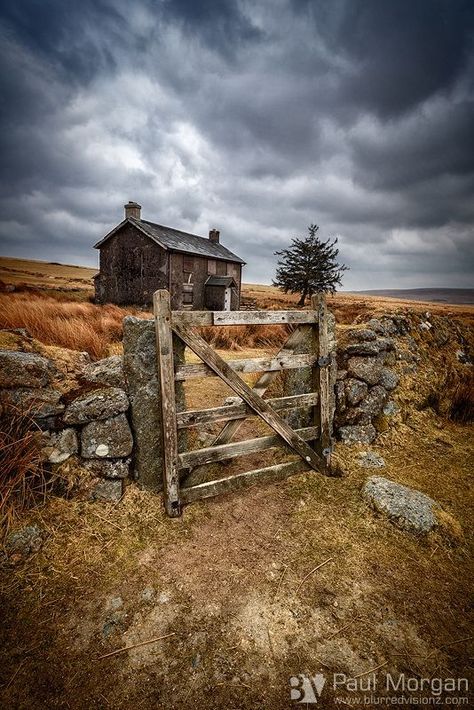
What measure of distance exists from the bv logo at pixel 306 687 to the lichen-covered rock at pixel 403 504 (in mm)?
1876

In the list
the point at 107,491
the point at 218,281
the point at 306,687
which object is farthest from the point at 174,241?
the point at 306,687

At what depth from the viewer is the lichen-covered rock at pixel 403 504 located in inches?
135

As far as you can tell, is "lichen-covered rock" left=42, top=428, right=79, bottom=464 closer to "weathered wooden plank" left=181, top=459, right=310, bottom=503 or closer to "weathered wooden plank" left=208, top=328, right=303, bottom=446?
"weathered wooden plank" left=181, top=459, right=310, bottom=503

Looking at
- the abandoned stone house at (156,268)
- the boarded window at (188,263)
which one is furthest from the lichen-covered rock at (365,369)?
the boarded window at (188,263)

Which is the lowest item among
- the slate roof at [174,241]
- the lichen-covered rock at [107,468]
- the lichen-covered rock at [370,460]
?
the lichen-covered rock at [370,460]

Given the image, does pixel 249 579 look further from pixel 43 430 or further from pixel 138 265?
pixel 138 265

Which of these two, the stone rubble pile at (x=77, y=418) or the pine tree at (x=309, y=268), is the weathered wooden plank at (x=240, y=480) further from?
the pine tree at (x=309, y=268)

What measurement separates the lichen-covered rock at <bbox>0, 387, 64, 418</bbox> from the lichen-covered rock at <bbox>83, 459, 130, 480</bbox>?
677mm

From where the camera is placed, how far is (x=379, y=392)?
5602mm

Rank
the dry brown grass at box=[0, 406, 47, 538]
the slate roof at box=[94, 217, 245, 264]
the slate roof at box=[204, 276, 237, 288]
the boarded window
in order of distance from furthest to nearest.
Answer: the slate roof at box=[204, 276, 237, 288], the boarded window, the slate roof at box=[94, 217, 245, 264], the dry brown grass at box=[0, 406, 47, 538]

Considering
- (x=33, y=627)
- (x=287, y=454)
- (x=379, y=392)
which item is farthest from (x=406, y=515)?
(x=33, y=627)

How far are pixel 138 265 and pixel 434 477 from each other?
20751 mm

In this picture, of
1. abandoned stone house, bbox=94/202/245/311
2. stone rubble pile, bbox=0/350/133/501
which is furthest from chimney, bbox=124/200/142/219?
stone rubble pile, bbox=0/350/133/501

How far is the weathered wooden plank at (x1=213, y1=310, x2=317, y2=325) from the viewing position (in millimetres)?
3641
